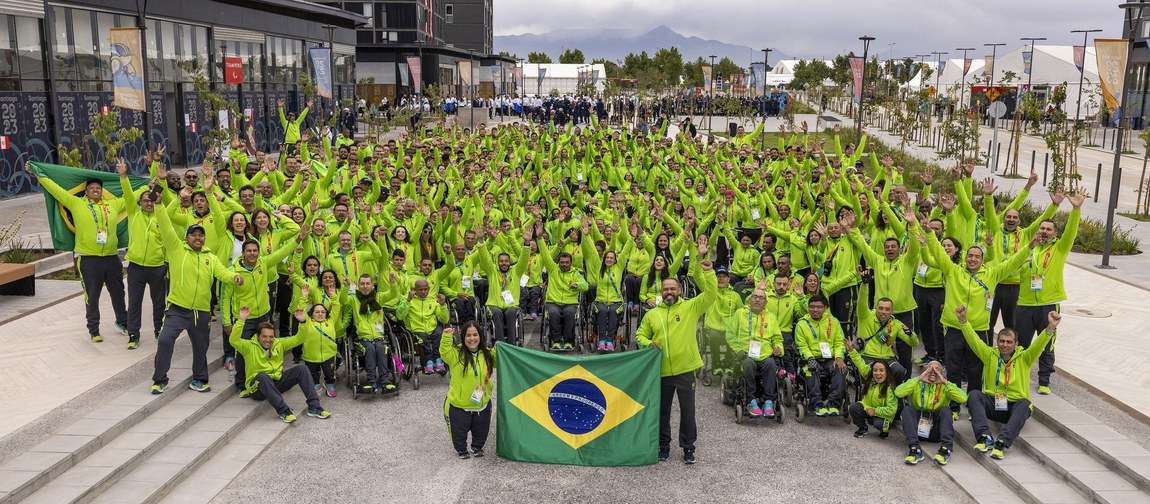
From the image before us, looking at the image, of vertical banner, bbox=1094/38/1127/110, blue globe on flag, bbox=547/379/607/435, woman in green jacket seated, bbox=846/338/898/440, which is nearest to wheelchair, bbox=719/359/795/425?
woman in green jacket seated, bbox=846/338/898/440

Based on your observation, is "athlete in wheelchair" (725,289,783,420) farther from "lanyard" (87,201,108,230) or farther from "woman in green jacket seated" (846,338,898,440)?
"lanyard" (87,201,108,230)

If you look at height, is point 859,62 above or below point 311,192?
above

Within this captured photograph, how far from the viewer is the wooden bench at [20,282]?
45.9ft

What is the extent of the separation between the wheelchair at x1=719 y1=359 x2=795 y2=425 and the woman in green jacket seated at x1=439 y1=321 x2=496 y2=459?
292cm

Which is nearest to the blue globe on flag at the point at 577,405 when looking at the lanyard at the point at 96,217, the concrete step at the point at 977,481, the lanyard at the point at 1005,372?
the concrete step at the point at 977,481

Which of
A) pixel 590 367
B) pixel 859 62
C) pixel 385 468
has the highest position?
pixel 859 62

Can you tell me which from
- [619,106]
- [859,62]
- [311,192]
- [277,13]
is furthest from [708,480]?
[619,106]

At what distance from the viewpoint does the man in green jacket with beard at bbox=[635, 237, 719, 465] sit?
29.8 feet

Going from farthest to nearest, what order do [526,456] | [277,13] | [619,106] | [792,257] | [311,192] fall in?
[619,106] < [277,13] < [311,192] < [792,257] < [526,456]

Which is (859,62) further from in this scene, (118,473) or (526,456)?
(118,473)

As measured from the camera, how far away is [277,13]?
129 ft

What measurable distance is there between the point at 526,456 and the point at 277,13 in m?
34.8

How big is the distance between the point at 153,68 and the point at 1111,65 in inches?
1086

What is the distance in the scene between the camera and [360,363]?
1127 cm
